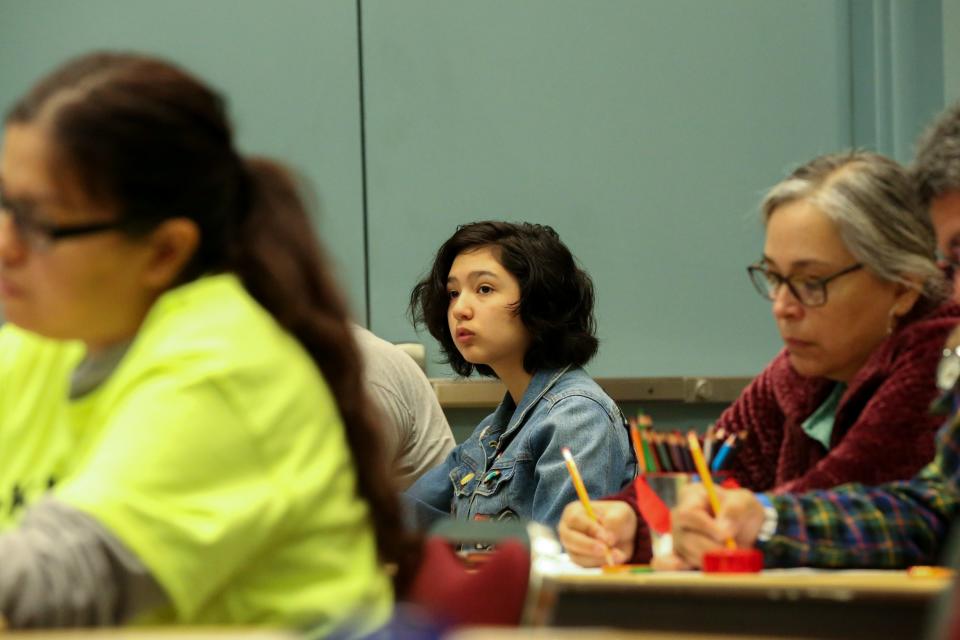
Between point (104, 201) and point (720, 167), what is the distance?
320 centimetres

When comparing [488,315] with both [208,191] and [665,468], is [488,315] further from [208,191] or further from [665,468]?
[208,191]

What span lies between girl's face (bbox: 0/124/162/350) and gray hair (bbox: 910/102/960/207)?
A: 3.84ft

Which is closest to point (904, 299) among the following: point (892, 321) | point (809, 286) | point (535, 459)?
point (892, 321)

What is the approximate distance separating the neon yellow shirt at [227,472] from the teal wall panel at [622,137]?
2.90 meters

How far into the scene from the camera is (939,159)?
5.96ft

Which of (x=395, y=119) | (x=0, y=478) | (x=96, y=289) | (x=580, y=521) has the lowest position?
(x=580, y=521)

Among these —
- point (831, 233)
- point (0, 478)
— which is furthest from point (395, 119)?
point (0, 478)

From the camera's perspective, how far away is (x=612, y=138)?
4.10 m

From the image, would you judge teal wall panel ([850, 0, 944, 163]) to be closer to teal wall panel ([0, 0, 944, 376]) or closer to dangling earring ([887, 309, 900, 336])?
teal wall panel ([0, 0, 944, 376])

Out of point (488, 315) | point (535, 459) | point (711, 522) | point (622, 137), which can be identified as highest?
point (622, 137)

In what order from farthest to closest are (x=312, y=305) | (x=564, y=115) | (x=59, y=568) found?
(x=564, y=115) < (x=312, y=305) < (x=59, y=568)

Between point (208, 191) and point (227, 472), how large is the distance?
0.30 m

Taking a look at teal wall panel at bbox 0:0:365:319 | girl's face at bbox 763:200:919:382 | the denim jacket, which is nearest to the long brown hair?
girl's face at bbox 763:200:919:382

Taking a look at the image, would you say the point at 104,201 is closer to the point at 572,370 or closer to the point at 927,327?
the point at 927,327
